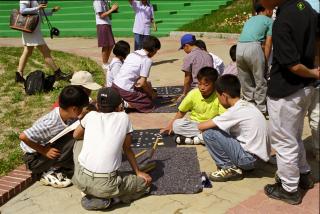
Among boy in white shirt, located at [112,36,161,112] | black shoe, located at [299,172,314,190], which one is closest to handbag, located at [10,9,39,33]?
boy in white shirt, located at [112,36,161,112]

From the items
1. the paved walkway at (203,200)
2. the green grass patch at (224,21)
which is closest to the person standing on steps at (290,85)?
the paved walkway at (203,200)

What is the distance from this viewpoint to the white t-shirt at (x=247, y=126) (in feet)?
12.9

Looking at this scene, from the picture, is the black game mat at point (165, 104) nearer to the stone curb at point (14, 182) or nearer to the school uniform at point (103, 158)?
the stone curb at point (14, 182)

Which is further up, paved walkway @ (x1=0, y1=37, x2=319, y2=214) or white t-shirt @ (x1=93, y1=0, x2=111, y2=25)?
white t-shirt @ (x1=93, y1=0, x2=111, y2=25)

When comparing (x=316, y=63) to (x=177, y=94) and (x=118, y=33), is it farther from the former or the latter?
(x=118, y=33)

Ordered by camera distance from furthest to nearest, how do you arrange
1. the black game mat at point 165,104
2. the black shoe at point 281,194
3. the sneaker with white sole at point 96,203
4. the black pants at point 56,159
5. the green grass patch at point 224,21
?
the green grass patch at point 224,21
the black game mat at point 165,104
the black pants at point 56,159
the sneaker with white sole at point 96,203
the black shoe at point 281,194

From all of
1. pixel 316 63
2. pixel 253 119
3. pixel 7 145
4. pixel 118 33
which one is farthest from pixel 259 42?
pixel 118 33

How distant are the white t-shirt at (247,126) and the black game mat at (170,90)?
3.03m

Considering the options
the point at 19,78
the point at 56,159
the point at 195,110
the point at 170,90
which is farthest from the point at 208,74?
the point at 19,78

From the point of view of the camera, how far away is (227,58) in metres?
9.37

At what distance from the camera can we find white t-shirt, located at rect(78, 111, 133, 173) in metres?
3.65

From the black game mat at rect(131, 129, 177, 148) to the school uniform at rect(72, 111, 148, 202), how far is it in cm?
124

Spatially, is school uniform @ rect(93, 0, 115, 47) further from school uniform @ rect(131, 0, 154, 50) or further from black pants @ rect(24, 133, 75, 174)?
black pants @ rect(24, 133, 75, 174)

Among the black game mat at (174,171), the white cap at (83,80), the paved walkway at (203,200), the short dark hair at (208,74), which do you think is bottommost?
the paved walkway at (203,200)
